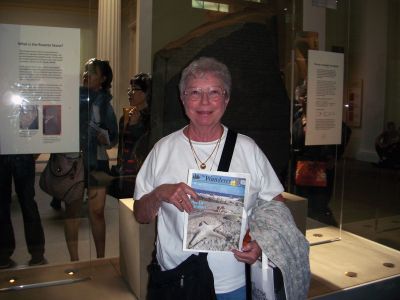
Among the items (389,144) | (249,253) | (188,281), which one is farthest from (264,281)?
(389,144)

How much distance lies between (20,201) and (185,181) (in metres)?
1.49

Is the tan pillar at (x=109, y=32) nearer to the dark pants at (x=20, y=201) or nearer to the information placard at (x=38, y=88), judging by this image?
the information placard at (x=38, y=88)

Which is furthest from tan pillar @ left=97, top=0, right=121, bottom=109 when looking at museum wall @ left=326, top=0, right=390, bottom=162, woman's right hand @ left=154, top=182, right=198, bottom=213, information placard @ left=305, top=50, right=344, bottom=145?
museum wall @ left=326, top=0, right=390, bottom=162

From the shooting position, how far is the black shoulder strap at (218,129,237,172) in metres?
1.47

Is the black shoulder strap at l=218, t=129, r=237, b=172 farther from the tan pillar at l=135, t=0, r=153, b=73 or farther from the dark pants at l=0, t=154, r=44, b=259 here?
the dark pants at l=0, t=154, r=44, b=259

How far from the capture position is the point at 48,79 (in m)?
2.39

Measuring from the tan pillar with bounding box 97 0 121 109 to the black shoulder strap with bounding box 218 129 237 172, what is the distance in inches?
50.7

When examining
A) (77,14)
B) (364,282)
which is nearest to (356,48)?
(364,282)

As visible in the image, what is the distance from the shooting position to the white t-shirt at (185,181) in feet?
4.88

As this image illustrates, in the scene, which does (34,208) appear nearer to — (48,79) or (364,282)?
(48,79)

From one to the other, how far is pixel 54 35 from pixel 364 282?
238 centimetres

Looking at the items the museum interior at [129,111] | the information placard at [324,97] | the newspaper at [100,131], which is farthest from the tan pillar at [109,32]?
the information placard at [324,97]

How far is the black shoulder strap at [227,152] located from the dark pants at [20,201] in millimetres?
1436

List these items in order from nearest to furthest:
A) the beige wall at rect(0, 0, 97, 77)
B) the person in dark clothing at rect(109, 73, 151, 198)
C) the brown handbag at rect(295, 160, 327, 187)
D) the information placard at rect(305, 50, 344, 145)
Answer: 1. the beige wall at rect(0, 0, 97, 77)
2. the person in dark clothing at rect(109, 73, 151, 198)
3. the information placard at rect(305, 50, 344, 145)
4. the brown handbag at rect(295, 160, 327, 187)
